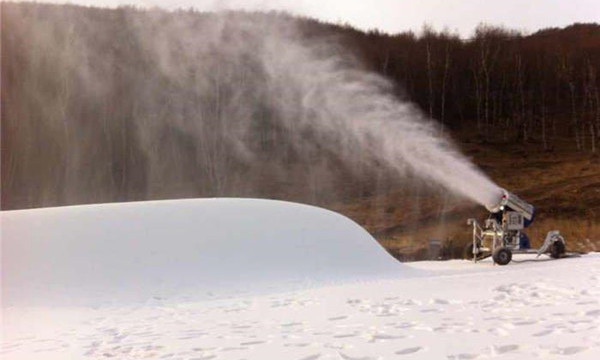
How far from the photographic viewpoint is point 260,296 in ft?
27.6

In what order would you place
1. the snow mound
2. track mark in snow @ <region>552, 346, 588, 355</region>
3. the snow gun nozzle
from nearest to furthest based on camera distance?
track mark in snow @ <region>552, 346, 588, 355</region> < the snow mound < the snow gun nozzle

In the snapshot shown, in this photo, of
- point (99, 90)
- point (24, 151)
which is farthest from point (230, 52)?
point (24, 151)

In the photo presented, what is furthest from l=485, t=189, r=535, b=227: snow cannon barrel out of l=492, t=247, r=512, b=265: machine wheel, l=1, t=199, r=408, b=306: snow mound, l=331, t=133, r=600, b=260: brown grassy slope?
l=331, t=133, r=600, b=260: brown grassy slope

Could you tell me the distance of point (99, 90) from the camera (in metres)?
36.9

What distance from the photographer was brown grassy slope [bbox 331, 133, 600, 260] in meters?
25.3

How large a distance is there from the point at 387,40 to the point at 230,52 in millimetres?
18623

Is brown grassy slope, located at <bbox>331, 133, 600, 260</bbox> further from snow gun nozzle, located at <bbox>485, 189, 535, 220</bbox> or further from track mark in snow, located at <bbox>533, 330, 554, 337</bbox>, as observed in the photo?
track mark in snow, located at <bbox>533, 330, 554, 337</bbox>

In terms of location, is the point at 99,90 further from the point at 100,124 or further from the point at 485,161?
the point at 485,161

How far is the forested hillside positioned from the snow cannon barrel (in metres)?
15.5

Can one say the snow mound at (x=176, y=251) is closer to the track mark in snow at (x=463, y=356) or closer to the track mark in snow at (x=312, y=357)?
the track mark in snow at (x=312, y=357)

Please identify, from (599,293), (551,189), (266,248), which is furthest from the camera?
(551,189)

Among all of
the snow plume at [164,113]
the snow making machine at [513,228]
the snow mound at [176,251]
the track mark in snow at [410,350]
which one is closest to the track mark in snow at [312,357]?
the track mark in snow at [410,350]

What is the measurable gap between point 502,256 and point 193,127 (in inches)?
1048

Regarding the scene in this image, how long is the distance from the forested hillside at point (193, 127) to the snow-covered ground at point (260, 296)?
18.1 metres
